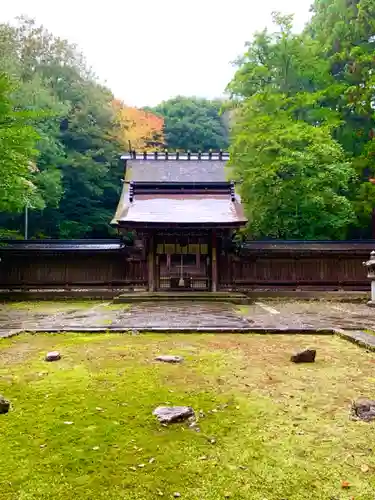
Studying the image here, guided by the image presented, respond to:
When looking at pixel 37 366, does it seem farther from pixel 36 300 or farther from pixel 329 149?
pixel 329 149

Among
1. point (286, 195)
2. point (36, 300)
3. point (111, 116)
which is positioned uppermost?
point (111, 116)

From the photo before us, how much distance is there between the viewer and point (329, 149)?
19.0 metres

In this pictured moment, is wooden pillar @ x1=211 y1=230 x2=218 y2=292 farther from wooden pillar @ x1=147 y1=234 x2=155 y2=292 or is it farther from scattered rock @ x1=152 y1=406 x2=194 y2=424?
scattered rock @ x1=152 y1=406 x2=194 y2=424

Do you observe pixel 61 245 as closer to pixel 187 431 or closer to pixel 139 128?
pixel 187 431

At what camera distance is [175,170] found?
3325cm

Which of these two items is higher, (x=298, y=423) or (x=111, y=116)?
(x=111, y=116)

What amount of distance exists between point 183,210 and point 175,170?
13903 mm

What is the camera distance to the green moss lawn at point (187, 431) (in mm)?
2756

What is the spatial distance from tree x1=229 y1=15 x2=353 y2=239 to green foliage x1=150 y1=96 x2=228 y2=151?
20.9 meters

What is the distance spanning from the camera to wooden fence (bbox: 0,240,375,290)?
20.2m

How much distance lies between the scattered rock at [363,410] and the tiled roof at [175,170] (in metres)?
28.3

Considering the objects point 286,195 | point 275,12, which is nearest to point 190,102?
point 275,12

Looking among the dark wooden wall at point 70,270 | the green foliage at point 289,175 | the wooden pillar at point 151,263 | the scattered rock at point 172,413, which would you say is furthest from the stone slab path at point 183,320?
the green foliage at point 289,175

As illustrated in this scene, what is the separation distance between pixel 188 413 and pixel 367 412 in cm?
164
